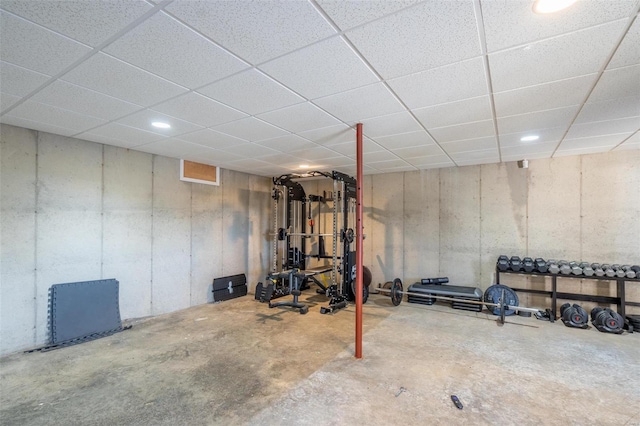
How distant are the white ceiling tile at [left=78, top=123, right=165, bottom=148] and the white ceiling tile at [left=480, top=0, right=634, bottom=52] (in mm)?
3895

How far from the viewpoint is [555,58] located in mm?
1981

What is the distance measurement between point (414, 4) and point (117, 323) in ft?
17.2

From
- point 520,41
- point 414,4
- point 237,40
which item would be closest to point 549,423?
point 520,41

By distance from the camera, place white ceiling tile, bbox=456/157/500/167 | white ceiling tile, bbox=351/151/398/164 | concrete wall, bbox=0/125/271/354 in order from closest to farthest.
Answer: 1. concrete wall, bbox=0/125/271/354
2. white ceiling tile, bbox=351/151/398/164
3. white ceiling tile, bbox=456/157/500/167

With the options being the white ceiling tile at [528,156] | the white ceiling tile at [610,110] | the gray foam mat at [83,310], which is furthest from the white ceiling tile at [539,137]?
the gray foam mat at [83,310]

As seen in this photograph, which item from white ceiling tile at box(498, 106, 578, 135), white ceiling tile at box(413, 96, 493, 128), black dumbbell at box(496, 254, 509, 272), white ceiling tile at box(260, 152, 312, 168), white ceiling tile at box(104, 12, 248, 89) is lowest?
black dumbbell at box(496, 254, 509, 272)

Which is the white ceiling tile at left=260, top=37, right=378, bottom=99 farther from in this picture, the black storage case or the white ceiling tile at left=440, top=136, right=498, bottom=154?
the black storage case

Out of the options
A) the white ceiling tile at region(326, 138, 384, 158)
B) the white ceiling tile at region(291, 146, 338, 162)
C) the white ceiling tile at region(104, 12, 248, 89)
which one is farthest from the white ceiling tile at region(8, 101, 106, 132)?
the white ceiling tile at region(326, 138, 384, 158)

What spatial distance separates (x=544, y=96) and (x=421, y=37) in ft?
5.43

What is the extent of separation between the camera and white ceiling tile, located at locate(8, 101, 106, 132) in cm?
288

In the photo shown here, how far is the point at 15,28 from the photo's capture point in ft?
5.49

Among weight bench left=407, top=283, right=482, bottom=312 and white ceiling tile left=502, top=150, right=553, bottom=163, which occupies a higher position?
white ceiling tile left=502, top=150, right=553, bottom=163

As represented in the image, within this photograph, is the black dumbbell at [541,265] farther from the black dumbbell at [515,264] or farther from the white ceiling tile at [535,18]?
the white ceiling tile at [535,18]

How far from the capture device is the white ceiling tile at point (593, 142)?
3869mm
